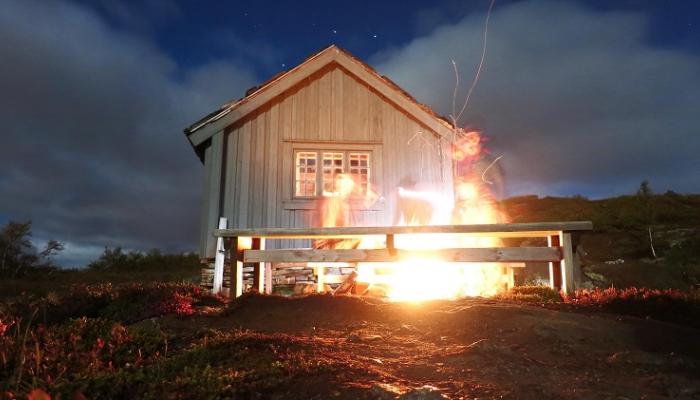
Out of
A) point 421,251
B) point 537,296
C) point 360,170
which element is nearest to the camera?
point 537,296

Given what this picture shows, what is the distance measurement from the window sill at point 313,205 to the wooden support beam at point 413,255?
3.94 m

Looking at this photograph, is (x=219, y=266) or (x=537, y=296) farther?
(x=219, y=266)

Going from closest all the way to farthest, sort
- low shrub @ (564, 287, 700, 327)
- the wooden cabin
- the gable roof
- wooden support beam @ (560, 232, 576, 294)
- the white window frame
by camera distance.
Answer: low shrub @ (564, 287, 700, 327)
wooden support beam @ (560, 232, 576, 294)
the wooden cabin
the gable roof
the white window frame

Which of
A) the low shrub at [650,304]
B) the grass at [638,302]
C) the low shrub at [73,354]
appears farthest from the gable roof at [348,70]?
the low shrub at [73,354]

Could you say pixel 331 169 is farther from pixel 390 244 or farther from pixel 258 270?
pixel 390 244

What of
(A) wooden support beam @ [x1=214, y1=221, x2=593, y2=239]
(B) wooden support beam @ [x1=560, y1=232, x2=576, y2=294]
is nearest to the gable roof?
(A) wooden support beam @ [x1=214, y1=221, x2=593, y2=239]

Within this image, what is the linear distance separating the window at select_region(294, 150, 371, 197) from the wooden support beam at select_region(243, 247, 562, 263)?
445 cm

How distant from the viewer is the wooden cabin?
1270 centimetres

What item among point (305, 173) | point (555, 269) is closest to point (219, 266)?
point (305, 173)

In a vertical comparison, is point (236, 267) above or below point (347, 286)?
above

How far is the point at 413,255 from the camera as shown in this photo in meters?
8.23

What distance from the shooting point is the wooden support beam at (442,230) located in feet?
25.8

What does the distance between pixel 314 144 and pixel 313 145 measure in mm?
46

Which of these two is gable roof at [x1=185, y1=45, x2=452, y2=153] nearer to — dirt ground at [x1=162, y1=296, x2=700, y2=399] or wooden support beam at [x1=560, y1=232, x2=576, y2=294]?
wooden support beam at [x1=560, y1=232, x2=576, y2=294]
